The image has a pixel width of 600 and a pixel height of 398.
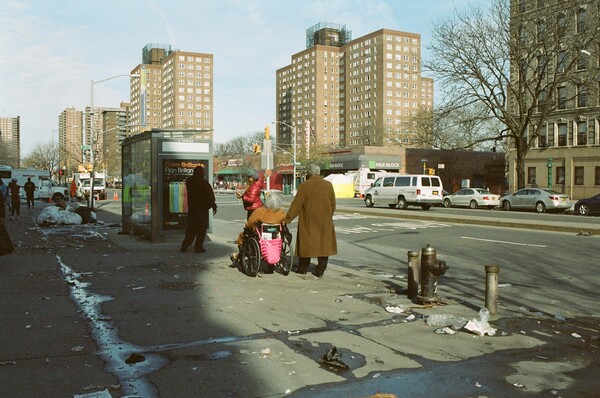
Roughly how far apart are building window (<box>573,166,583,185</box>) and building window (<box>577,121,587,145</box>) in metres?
2.28

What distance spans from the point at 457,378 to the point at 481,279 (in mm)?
5387

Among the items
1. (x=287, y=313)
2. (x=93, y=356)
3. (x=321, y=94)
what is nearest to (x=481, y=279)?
(x=287, y=313)

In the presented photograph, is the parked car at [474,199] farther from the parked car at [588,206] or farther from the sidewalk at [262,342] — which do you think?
the sidewalk at [262,342]

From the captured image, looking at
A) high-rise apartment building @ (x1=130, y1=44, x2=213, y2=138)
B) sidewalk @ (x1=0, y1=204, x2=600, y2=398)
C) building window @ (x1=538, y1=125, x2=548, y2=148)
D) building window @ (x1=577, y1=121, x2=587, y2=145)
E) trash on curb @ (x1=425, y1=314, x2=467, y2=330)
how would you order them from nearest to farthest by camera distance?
sidewalk @ (x1=0, y1=204, x2=600, y2=398), trash on curb @ (x1=425, y1=314, x2=467, y2=330), building window @ (x1=577, y1=121, x2=587, y2=145), building window @ (x1=538, y1=125, x2=548, y2=148), high-rise apartment building @ (x1=130, y1=44, x2=213, y2=138)

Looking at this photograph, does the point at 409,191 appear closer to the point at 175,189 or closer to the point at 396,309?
the point at 175,189

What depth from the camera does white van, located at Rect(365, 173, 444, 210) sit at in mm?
32156

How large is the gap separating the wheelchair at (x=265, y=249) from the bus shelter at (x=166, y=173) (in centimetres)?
503

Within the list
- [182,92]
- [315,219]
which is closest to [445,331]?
[315,219]

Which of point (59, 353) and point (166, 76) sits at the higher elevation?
point (166, 76)

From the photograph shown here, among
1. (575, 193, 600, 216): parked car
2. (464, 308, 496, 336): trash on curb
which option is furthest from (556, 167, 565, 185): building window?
(464, 308, 496, 336): trash on curb

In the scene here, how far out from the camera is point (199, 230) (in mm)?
12000

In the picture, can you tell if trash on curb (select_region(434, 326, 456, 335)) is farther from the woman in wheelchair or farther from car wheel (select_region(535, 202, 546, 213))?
car wheel (select_region(535, 202, 546, 213))

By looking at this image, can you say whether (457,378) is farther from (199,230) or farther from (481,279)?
(199,230)

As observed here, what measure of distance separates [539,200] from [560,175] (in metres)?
21.1
